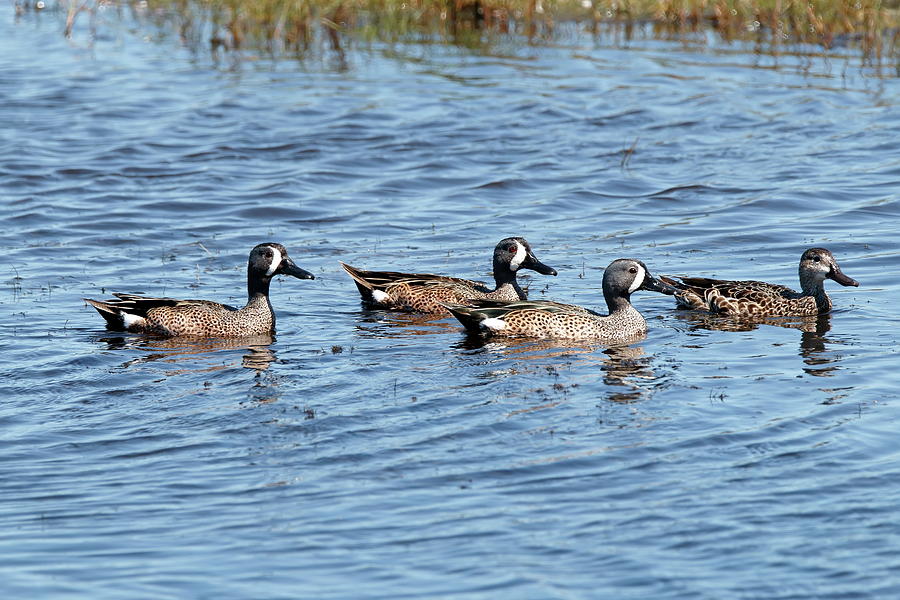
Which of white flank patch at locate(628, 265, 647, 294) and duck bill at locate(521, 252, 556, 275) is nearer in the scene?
white flank patch at locate(628, 265, 647, 294)

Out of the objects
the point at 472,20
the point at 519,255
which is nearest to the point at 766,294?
the point at 519,255

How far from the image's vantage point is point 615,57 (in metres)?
22.2

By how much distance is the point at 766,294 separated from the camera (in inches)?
436

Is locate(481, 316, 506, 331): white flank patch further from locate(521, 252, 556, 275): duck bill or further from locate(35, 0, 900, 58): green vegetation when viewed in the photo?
locate(35, 0, 900, 58): green vegetation

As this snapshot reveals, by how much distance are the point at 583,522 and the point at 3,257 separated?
8375 millimetres

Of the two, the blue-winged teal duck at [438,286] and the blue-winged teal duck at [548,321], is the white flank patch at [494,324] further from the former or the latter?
the blue-winged teal duck at [438,286]

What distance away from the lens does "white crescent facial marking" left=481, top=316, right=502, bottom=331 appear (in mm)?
A: 10398

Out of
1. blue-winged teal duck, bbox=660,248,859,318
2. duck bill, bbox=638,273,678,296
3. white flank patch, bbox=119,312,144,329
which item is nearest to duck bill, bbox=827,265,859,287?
blue-winged teal duck, bbox=660,248,859,318

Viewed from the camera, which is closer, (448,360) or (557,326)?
(448,360)

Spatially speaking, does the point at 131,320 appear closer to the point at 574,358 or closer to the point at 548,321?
the point at 548,321

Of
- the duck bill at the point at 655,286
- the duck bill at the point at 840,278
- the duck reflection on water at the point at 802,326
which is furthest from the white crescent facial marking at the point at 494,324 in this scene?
the duck bill at the point at 840,278

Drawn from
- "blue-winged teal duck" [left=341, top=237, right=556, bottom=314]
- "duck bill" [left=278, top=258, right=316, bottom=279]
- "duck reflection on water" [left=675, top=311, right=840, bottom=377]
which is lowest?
"duck reflection on water" [left=675, top=311, right=840, bottom=377]

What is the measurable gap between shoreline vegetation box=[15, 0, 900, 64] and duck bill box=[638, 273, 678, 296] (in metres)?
12.8

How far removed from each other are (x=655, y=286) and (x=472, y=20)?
14608mm
